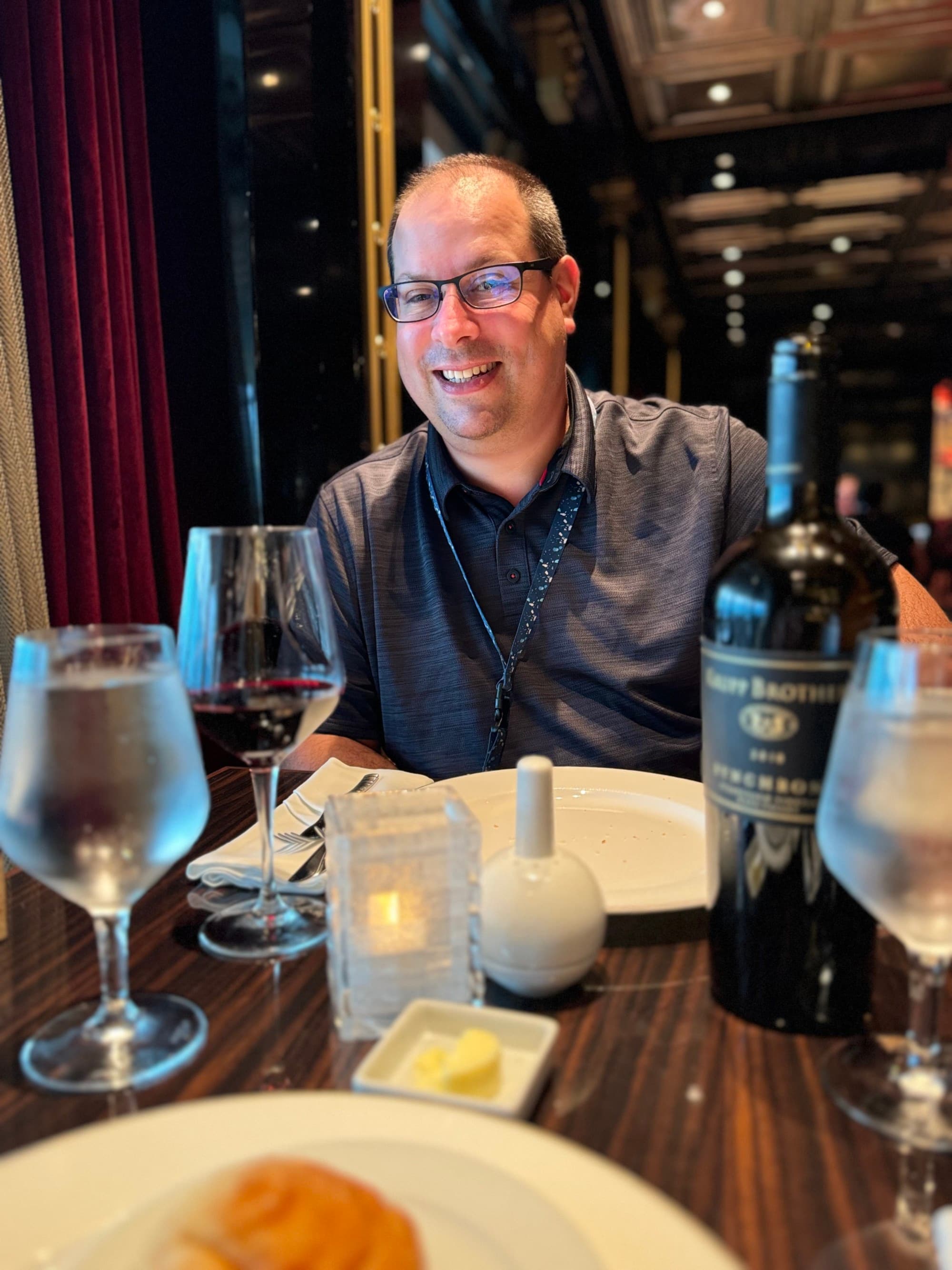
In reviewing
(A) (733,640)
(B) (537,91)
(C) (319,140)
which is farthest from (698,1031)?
(B) (537,91)

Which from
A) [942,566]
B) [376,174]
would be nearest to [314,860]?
[376,174]

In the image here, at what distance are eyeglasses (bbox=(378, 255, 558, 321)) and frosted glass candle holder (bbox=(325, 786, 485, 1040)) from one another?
1389 millimetres

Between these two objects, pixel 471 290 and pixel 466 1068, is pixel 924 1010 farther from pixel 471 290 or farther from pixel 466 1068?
pixel 471 290

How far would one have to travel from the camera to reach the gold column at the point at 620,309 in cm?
681

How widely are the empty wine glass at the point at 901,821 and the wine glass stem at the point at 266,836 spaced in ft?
1.48

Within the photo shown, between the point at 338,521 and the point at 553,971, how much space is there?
4.20ft

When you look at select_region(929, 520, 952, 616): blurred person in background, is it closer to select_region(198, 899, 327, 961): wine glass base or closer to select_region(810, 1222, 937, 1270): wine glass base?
select_region(198, 899, 327, 961): wine glass base

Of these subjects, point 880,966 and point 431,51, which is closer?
point 880,966

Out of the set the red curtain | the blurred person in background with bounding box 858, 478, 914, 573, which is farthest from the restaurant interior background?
the blurred person in background with bounding box 858, 478, 914, 573

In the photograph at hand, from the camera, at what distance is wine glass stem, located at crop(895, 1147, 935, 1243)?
439mm

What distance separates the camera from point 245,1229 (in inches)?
14.7

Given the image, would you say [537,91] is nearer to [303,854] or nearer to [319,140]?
[319,140]

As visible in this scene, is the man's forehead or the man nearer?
the man

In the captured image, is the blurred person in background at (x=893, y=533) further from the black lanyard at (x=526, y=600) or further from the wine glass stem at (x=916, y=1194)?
the wine glass stem at (x=916, y=1194)
